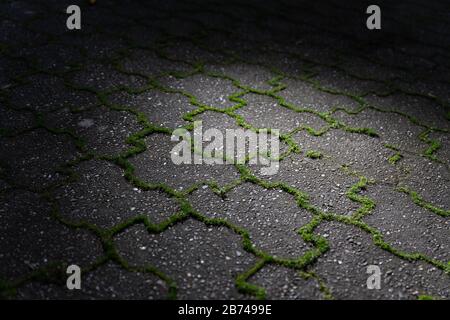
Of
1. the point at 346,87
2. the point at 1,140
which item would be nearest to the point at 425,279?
the point at 346,87

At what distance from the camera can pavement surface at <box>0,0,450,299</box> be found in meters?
1.62

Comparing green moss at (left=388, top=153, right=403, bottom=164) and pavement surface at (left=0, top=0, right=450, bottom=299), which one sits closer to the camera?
pavement surface at (left=0, top=0, right=450, bottom=299)

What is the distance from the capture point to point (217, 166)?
6.93ft

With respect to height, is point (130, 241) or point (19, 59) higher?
point (19, 59)

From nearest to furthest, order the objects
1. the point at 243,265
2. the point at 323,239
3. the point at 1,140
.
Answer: the point at 243,265 → the point at 323,239 → the point at 1,140

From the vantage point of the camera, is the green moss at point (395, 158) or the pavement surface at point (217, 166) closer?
the pavement surface at point (217, 166)

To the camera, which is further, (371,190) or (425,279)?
(371,190)

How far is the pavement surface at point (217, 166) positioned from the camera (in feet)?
5.31

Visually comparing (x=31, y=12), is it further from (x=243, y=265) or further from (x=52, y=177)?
(x=243, y=265)

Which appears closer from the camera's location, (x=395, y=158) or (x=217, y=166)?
(x=217, y=166)
